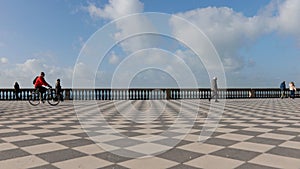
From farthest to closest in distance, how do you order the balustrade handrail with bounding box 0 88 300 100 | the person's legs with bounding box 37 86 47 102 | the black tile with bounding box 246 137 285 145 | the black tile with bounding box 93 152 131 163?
the balustrade handrail with bounding box 0 88 300 100 → the person's legs with bounding box 37 86 47 102 → the black tile with bounding box 246 137 285 145 → the black tile with bounding box 93 152 131 163

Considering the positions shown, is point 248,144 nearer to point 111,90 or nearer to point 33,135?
point 33,135

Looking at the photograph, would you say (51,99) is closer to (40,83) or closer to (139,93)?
(40,83)

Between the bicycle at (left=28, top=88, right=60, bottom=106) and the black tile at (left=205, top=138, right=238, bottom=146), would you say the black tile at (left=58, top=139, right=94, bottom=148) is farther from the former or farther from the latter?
the bicycle at (left=28, top=88, right=60, bottom=106)

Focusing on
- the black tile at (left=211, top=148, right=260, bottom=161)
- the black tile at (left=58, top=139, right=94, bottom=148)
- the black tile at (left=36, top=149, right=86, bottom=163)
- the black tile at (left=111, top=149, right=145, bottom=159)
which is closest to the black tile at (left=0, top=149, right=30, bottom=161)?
the black tile at (left=36, top=149, right=86, bottom=163)

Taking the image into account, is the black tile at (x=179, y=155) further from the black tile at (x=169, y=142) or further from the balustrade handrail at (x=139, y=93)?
the balustrade handrail at (x=139, y=93)

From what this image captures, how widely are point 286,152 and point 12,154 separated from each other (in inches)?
139

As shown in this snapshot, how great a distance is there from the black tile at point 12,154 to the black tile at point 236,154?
8.08ft

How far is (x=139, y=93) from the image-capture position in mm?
20078

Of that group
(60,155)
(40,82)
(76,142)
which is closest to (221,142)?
(76,142)

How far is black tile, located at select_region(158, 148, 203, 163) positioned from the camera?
291 centimetres

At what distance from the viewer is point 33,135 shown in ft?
14.3

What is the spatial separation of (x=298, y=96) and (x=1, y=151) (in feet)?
87.9

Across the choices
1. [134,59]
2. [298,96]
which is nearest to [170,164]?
[134,59]

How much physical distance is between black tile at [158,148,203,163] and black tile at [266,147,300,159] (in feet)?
3.41
